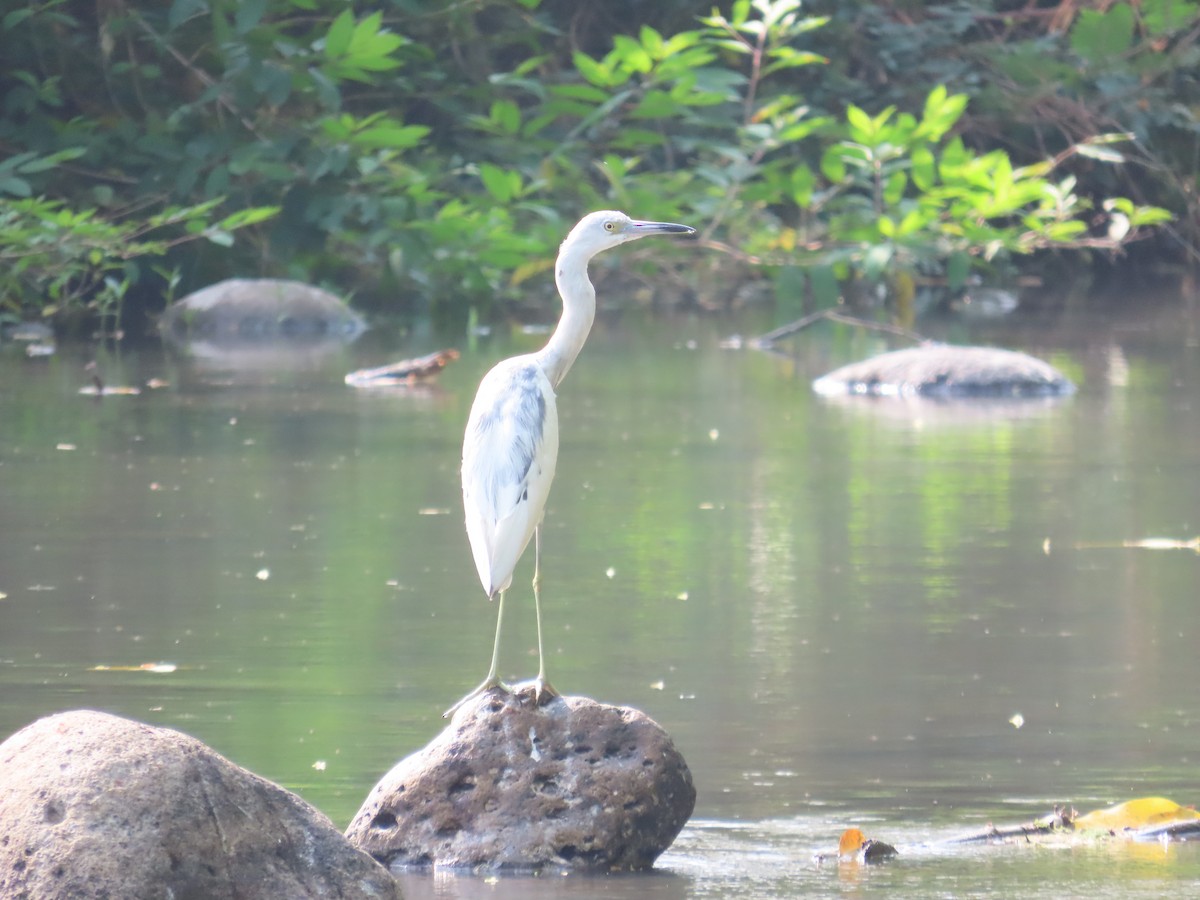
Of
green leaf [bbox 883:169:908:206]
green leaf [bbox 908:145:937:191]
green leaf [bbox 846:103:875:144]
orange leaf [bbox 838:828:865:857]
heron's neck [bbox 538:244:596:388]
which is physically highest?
green leaf [bbox 846:103:875:144]

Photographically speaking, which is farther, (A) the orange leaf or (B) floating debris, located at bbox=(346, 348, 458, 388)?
(B) floating debris, located at bbox=(346, 348, 458, 388)

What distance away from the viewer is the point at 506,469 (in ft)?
16.8

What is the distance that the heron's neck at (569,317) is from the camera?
5.42 metres

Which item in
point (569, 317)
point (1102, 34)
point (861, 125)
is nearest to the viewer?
point (569, 317)

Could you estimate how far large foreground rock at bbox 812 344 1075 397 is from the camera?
1385 centimetres

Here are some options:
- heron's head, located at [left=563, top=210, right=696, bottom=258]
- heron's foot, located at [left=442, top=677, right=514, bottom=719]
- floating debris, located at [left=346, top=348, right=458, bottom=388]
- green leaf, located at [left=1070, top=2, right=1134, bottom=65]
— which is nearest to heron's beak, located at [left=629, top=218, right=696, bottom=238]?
heron's head, located at [left=563, top=210, right=696, bottom=258]

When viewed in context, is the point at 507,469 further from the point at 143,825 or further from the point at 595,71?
the point at 595,71

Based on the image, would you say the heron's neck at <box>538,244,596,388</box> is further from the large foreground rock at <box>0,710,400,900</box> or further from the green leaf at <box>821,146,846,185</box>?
the green leaf at <box>821,146,846,185</box>

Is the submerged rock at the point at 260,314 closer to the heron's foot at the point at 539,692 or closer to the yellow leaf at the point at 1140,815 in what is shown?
the heron's foot at the point at 539,692

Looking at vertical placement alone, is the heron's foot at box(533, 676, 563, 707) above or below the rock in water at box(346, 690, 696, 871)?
above

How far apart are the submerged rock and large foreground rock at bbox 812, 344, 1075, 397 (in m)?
5.18

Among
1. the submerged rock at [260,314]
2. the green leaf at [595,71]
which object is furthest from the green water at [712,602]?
the green leaf at [595,71]

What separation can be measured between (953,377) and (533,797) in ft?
31.0

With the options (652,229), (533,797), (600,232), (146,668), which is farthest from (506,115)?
(533,797)
